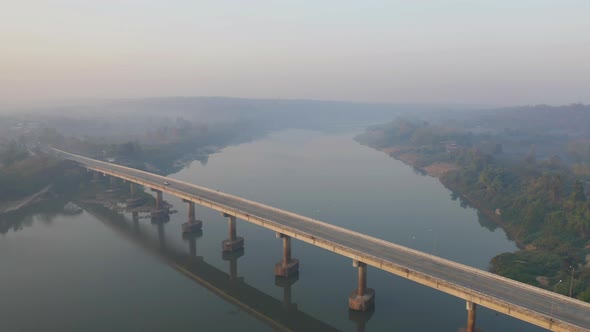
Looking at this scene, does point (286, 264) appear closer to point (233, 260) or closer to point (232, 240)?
point (233, 260)

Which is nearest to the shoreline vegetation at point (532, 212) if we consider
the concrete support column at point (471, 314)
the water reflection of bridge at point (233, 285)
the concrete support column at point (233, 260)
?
the concrete support column at point (471, 314)

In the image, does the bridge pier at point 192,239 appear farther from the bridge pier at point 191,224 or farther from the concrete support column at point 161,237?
the concrete support column at point 161,237

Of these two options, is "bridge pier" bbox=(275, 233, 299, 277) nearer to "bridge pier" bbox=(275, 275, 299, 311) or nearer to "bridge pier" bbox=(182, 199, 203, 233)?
"bridge pier" bbox=(275, 275, 299, 311)

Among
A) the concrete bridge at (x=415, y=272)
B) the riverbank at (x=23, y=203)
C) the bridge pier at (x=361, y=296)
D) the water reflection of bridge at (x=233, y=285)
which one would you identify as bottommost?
the water reflection of bridge at (x=233, y=285)

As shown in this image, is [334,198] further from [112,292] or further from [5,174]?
[5,174]

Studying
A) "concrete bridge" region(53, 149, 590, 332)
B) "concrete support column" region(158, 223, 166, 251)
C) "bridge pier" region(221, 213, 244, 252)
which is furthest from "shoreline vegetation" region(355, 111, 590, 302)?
"concrete support column" region(158, 223, 166, 251)

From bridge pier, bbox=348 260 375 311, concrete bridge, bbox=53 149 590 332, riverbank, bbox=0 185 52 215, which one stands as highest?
concrete bridge, bbox=53 149 590 332

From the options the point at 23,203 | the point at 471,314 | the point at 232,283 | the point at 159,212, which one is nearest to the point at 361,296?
the point at 471,314
